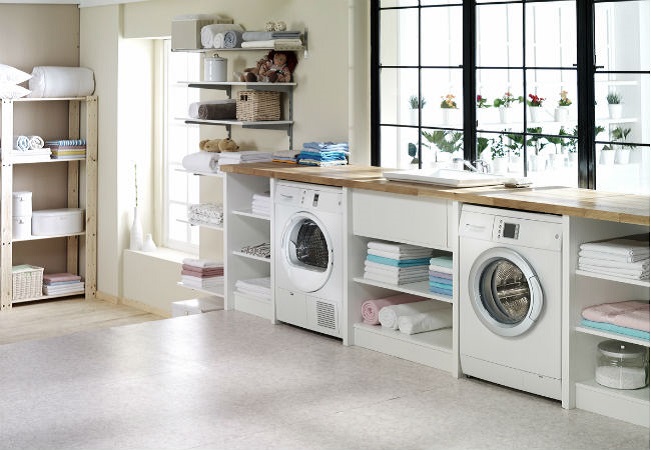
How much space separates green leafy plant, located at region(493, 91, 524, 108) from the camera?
5.66 metres

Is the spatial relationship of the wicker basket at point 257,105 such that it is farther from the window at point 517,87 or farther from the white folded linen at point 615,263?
the white folded linen at point 615,263

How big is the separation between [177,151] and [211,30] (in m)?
1.76

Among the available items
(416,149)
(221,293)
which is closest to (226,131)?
(221,293)

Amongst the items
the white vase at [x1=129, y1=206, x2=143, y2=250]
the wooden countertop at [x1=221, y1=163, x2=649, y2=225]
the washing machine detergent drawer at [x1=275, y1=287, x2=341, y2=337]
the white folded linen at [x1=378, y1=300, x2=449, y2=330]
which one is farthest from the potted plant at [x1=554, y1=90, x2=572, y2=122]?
the white vase at [x1=129, y1=206, x2=143, y2=250]

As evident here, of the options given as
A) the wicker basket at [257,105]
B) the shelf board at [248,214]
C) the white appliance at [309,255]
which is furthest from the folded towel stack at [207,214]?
the white appliance at [309,255]

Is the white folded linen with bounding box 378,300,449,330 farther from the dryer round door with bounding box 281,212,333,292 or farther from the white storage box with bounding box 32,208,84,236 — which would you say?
the white storage box with bounding box 32,208,84,236

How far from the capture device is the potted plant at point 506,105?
5.69 meters

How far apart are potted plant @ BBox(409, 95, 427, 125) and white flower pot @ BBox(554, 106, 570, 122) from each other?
3.37 feet

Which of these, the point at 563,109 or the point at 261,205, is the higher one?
the point at 563,109

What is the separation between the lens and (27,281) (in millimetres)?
8664

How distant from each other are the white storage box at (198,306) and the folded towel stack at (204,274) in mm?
105

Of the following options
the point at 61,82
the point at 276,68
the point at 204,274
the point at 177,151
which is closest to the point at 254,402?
the point at 204,274

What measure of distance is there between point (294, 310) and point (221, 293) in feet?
3.06

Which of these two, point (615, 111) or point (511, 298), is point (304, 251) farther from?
point (615, 111)
